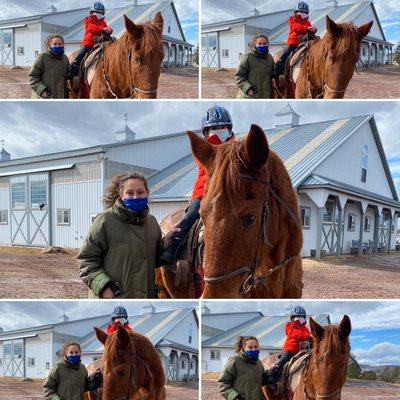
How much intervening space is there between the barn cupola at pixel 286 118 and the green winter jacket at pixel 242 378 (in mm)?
1378

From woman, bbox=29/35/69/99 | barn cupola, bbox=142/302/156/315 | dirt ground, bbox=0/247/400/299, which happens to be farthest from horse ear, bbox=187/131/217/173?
dirt ground, bbox=0/247/400/299

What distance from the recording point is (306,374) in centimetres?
219

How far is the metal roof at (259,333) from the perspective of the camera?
7.83ft

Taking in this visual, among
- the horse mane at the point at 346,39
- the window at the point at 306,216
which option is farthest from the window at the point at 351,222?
the horse mane at the point at 346,39

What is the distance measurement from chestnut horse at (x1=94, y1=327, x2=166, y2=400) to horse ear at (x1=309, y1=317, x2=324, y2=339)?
825 mm

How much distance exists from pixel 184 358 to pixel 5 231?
2413 millimetres

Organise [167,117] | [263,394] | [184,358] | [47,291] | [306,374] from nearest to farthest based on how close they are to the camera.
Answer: [306,374]
[263,394]
[184,358]
[167,117]
[47,291]

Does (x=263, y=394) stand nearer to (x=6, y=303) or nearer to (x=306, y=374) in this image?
(x=306, y=374)

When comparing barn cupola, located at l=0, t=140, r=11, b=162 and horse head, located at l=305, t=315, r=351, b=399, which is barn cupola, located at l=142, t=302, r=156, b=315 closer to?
horse head, located at l=305, t=315, r=351, b=399

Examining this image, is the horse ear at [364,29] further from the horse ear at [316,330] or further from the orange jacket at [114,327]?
the orange jacket at [114,327]

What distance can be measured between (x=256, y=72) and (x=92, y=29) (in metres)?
1.07

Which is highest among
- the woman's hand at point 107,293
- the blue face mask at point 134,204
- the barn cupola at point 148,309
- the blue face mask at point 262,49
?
the blue face mask at point 262,49

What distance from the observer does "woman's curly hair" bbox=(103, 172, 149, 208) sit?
1912 mm

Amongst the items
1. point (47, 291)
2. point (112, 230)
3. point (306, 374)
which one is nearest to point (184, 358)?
point (306, 374)
